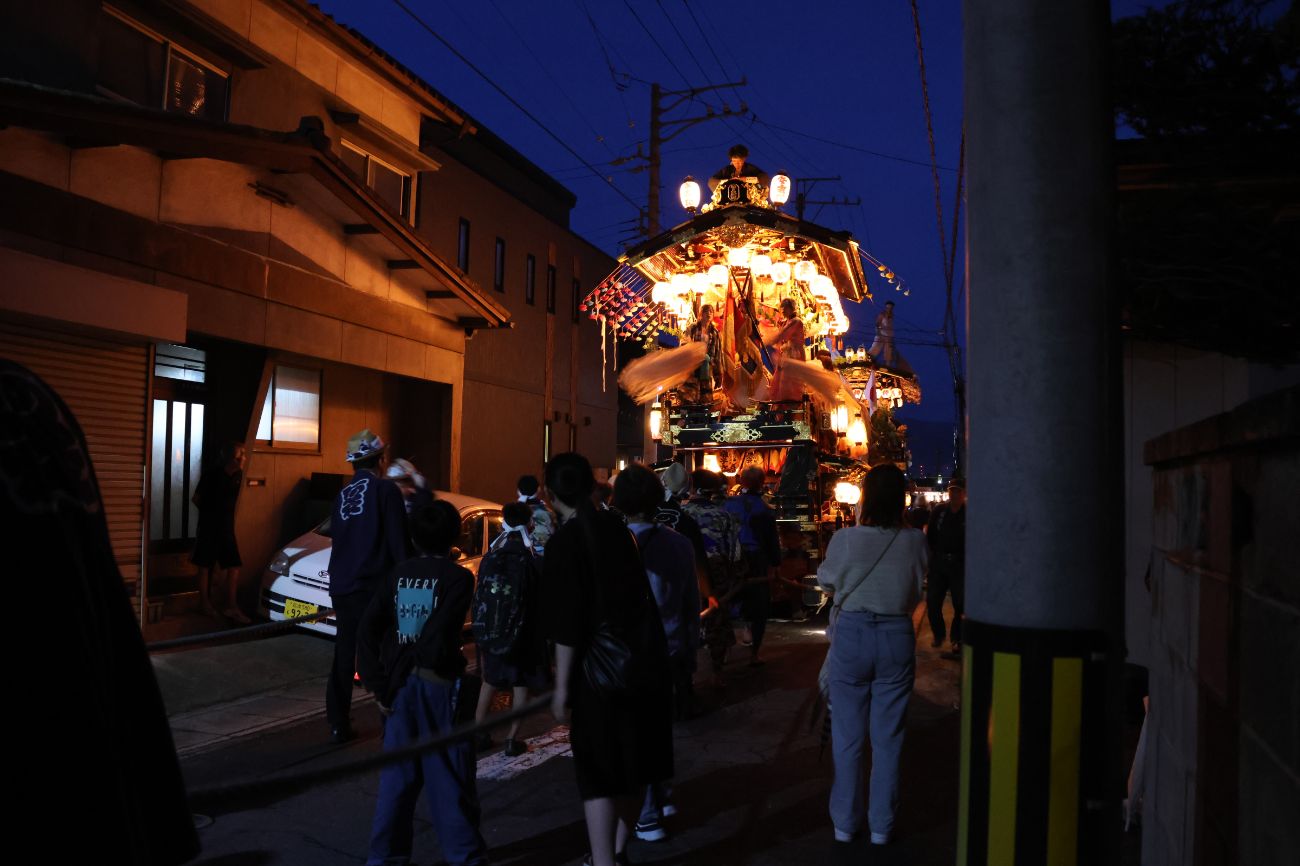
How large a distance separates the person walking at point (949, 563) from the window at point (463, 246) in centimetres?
1205

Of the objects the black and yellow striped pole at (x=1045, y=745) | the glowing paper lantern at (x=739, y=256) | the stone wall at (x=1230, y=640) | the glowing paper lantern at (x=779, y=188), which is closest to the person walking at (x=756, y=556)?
the glowing paper lantern at (x=739, y=256)

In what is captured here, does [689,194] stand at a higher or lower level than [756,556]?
higher

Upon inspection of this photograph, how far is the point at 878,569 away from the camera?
5336 millimetres

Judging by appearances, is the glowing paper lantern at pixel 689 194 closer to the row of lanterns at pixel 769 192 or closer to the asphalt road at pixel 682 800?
the row of lanterns at pixel 769 192

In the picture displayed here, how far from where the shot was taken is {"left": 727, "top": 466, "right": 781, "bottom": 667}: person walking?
10.5 m

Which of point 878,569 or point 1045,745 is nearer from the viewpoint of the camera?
→ point 1045,745

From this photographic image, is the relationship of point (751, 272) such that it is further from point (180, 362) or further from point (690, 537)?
point (180, 362)

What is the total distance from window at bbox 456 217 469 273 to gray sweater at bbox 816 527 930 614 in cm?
1612

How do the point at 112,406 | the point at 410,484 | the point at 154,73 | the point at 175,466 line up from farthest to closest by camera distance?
1. the point at 175,466
2. the point at 154,73
3. the point at 112,406
4. the point at 410,484

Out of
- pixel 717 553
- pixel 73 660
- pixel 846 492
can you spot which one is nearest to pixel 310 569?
pixel 717 553

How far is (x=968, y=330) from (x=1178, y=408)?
6294mm

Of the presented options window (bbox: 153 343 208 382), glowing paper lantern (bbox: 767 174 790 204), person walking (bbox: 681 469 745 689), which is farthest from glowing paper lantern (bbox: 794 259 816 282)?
window (bbox: 153 343 208 382)

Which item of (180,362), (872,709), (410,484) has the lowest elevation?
(872,709)

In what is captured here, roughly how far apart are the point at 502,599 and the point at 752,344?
9.12 meters
